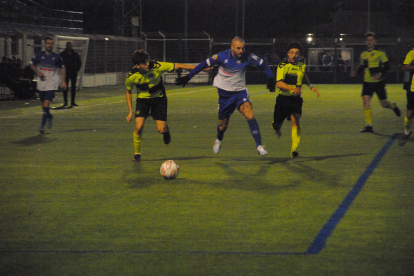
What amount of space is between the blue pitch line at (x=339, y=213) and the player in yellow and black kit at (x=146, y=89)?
120 inches

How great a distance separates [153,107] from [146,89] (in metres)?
0.32

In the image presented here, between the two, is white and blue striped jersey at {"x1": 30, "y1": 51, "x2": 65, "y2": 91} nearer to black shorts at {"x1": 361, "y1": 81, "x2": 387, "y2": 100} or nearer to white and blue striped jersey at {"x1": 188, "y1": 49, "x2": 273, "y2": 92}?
white and blue striped jersey at {"x1": 188, "y1": 49, "x2": 273, "y2": 92}

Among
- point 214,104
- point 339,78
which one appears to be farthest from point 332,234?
point 339,78

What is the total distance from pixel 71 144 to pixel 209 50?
27.1 metres

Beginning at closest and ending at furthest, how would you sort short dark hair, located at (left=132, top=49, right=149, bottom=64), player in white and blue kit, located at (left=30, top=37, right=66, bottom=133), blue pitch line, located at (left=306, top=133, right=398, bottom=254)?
1. blue pitch line, located at (left=306, top=133, right=398, bottom=254)
2. short dark hair, located at (left=132, top=49, right=149, bottom=64)
3. player in white and blue kit, located at (left=30, top=37, right=66, bottom=133)

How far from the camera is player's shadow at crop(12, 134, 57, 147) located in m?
12.3

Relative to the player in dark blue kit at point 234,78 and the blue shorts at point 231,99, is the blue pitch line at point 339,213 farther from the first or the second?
the blue shorts at point 231,99

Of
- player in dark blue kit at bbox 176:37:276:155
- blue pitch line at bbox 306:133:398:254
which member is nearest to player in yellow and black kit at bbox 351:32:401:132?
blue pitch line at bbox 306:133:398:254

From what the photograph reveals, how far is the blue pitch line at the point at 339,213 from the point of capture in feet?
17.6

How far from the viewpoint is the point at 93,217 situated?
6469 mm

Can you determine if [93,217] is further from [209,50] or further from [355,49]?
[355,49]

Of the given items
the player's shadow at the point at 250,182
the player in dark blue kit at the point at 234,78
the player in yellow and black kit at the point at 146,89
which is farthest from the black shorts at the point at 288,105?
the player in yellow and black kit at the point at 146,89

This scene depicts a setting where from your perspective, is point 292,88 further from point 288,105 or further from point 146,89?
point 146,89

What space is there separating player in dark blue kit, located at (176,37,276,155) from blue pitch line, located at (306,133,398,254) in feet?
5.51
